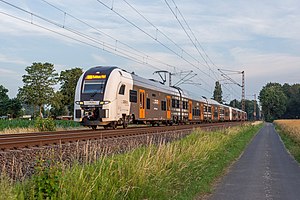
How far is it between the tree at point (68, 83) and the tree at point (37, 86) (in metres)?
3.25

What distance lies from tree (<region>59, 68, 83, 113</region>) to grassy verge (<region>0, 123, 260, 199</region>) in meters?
70.2

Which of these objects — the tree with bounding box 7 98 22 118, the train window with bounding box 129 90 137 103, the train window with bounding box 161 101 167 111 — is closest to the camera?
the train window with bounding box 129 90 137 103

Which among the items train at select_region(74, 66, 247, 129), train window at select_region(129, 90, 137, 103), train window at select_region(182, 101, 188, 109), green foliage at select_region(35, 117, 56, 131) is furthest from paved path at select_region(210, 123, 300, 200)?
train window at select_region(182, 101, 188, 109)

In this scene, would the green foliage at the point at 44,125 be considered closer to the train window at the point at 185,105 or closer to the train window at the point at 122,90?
the train window at the point at 122,90

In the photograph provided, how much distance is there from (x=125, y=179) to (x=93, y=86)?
1876 cm

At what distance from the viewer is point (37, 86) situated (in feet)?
258

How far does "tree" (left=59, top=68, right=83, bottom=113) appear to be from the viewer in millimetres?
81394

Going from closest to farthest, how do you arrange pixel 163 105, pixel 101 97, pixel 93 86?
pixel 101 97
pixel 93 86
pixel 163 105

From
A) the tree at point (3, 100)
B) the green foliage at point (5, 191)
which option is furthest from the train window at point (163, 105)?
the tree at point (3, 100)

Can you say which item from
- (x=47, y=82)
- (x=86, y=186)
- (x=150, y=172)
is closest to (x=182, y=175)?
(x=150, y=172)

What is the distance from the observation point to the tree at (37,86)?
78375mm

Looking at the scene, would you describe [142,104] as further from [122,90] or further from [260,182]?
[260,182]

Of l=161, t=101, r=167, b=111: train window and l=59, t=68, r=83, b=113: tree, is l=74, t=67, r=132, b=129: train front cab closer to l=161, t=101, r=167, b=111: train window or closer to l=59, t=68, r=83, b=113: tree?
l=161, t=101, r=167, b=111: train window

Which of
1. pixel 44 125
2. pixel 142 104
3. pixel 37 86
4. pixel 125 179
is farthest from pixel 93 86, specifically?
pixel 37 86
